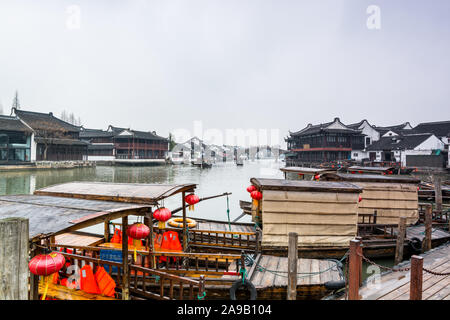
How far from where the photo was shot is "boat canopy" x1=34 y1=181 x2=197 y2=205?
646cm

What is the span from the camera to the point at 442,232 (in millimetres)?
10414

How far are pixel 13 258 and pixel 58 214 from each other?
201 cm

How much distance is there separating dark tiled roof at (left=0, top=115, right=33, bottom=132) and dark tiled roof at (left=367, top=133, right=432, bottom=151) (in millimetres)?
53325

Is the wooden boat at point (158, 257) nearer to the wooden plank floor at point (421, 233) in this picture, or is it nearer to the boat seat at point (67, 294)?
the boat seat at point (67, 294)

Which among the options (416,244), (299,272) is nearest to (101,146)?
(299,272)

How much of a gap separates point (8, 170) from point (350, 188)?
40.6 m

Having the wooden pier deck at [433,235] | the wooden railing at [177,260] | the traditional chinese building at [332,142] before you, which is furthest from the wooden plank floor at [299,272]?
the traditional chinese building at [332,142]

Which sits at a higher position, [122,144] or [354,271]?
[122,144]

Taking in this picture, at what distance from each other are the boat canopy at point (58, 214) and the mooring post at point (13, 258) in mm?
983

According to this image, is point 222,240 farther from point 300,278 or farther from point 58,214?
point 58,214

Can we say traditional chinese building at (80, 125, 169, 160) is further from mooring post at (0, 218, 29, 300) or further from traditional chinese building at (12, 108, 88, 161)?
mooring post at (0, 218, 29, 300)

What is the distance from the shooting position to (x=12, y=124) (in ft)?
121

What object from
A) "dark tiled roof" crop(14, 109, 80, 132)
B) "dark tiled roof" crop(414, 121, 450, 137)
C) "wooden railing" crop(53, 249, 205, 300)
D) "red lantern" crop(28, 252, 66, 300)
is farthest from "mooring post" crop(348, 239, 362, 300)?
"dark tiled roof" crop(414, 121, 450, 137)
